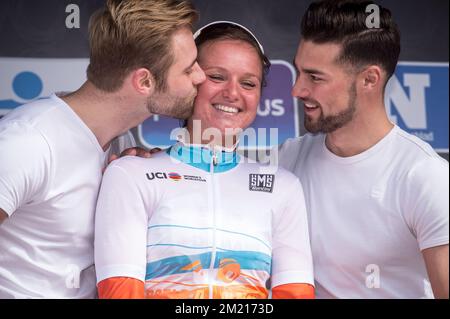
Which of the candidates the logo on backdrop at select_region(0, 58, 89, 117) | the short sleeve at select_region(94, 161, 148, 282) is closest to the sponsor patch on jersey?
the short sleeve at select_region(94, 161, 148, 282)

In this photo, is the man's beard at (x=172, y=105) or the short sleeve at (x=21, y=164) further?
the man's beard at (x=172, y=105)

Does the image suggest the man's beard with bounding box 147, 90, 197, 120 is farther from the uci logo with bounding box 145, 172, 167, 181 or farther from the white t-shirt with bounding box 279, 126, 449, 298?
the white t-shirt with bounding box 279, 126, 449, 298

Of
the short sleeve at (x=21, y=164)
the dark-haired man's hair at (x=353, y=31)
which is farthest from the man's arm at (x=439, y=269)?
the short sleeve at (x=21, y=164)

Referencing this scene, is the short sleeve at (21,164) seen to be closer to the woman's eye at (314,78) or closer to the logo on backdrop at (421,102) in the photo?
the woman's eye at (314,78)

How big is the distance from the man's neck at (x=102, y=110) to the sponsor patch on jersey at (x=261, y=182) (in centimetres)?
36

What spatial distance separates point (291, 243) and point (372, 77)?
56cm

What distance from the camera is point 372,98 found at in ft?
6.46

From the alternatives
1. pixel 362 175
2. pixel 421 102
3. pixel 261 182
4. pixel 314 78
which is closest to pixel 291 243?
pixel 261 182

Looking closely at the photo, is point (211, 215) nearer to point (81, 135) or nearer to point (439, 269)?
point (81, 135)

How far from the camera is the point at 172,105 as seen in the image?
182cm

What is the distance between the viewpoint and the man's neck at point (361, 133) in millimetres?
1922

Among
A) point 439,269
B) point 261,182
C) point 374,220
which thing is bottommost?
point 439,269

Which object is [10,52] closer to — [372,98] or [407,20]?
[372,98]
